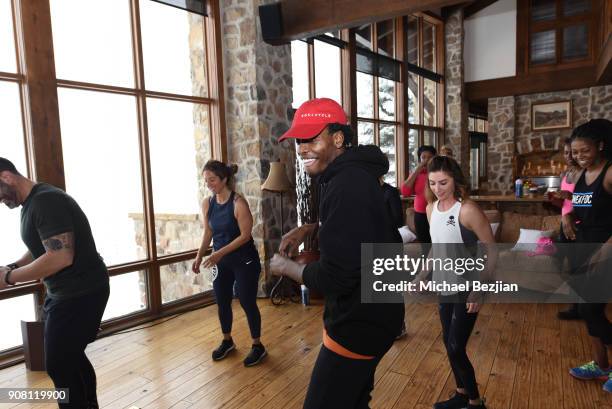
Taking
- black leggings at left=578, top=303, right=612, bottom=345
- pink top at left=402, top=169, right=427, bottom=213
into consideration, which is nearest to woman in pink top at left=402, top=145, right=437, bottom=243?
pink top at left=402, top=169, right=427, bottom=213

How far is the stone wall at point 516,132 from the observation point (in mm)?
8625

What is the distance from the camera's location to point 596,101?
27.6ft

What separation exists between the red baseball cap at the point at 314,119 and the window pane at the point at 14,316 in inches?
118

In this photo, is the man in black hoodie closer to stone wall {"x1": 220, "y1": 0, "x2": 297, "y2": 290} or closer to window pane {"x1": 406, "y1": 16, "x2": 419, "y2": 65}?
stone wall {"x1": 220, "y1": 0, "x2": 297, "y2": 290}

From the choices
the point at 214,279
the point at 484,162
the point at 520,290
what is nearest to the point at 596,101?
the point at 484,162

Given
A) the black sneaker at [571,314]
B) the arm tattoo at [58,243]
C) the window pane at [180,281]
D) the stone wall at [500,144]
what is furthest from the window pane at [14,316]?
the stone wall at [500,144]

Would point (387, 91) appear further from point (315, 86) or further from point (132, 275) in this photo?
point (132, 275)

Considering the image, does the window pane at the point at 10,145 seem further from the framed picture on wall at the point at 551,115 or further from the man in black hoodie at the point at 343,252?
the framed picture on wall at the point at 551,115

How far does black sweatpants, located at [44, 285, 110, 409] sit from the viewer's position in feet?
5.90

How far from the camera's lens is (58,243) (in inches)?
68.5

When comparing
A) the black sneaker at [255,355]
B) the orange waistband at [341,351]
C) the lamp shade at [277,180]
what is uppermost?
the lamp shade at [277,180]

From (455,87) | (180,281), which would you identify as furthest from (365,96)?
(180,281)

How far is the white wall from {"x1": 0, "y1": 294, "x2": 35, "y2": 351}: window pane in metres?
8.89

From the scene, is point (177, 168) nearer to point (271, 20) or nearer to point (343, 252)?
point (271, 20)
